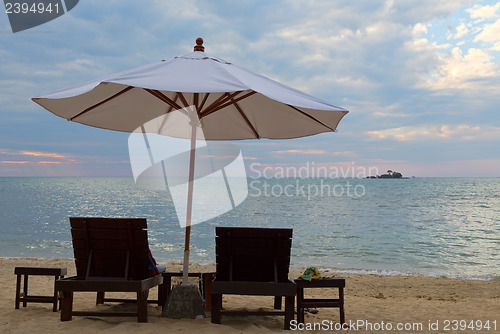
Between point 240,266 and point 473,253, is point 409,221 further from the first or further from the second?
point 240,266

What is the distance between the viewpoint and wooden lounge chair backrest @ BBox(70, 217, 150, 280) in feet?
13.1

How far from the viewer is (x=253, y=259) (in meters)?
4.20

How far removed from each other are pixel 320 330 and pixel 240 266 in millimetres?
1042

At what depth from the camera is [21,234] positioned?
19109 mm

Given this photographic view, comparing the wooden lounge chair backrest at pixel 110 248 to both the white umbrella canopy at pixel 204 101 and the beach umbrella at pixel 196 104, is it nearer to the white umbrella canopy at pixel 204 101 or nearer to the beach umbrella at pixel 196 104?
the beach umbrella at pixel 196 104

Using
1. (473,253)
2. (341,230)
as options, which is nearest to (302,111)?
(473,253)

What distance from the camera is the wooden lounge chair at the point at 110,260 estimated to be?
398 cm

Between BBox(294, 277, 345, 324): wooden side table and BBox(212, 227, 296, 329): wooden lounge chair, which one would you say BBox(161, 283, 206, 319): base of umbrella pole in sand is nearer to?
BBox(212, 227, 296, 329): wooden lounge chair

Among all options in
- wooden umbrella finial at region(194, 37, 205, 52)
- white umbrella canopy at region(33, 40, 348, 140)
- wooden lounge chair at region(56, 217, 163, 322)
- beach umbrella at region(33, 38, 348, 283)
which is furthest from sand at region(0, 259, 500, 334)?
wooden umbrella finial at region(194, 37, 205, 52)

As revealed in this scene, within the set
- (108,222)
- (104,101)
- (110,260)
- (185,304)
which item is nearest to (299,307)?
(185,304)

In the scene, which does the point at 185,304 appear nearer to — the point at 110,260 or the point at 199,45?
the point at 110,260

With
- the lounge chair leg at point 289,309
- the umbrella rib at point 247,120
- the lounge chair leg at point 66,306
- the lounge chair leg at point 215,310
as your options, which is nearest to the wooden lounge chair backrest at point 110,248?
the lounge chair leg at point 66,306

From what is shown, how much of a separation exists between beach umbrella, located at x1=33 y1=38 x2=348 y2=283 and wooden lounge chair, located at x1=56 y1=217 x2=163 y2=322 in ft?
1.82

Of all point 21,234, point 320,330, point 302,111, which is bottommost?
point 21,234
